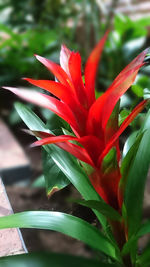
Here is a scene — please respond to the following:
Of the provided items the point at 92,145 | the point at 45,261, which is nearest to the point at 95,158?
the point at 92,145

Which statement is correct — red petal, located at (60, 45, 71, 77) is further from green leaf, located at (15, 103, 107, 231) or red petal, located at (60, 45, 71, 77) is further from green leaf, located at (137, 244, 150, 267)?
green leaf, located at (137, 244, 150, 267)

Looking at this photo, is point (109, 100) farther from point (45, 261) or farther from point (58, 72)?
point (45, 261)

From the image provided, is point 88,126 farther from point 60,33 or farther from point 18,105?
point 60,33

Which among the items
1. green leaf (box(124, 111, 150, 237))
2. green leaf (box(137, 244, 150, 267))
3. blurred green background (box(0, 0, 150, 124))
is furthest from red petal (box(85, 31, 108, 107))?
blurred green background (box(0, 0, 150, 124))

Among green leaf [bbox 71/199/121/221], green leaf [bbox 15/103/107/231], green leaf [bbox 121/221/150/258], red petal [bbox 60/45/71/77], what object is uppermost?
red petal [bbox 60/45/71/77]

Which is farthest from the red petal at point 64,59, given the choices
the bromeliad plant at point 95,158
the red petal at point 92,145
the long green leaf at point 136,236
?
the long green leaf at point 136,236

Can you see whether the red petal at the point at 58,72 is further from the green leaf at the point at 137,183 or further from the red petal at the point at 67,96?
the green leaf at the point at 137,183
